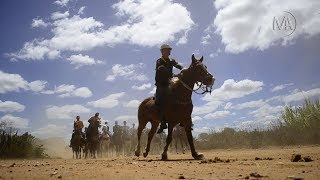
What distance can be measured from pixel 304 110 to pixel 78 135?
1505 centimetres

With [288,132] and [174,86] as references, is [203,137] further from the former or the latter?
[174,86]

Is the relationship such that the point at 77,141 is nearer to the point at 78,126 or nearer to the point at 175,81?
Result: the point at 78,126

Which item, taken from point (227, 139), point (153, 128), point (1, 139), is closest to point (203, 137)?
point (227, 139)

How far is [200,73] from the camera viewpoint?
10.1 metres

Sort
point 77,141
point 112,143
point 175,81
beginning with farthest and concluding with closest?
point 112,143 < point 77,141 < point 175,81

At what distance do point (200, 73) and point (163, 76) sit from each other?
3.59 feet

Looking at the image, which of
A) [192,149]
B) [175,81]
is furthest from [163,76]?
[192,149]

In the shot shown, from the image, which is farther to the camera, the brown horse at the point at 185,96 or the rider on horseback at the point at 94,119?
the rider on horseback at the point at 94,119

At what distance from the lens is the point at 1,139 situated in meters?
22.8

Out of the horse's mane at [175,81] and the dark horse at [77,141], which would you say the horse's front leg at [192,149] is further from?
the dark horse at [77,141]

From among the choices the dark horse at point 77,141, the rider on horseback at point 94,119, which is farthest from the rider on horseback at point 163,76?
the dark horse at point 77,141

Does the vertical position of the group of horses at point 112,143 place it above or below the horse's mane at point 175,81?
below

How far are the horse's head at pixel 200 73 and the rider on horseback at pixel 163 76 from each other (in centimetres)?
71

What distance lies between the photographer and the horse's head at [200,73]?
997 centimetres
